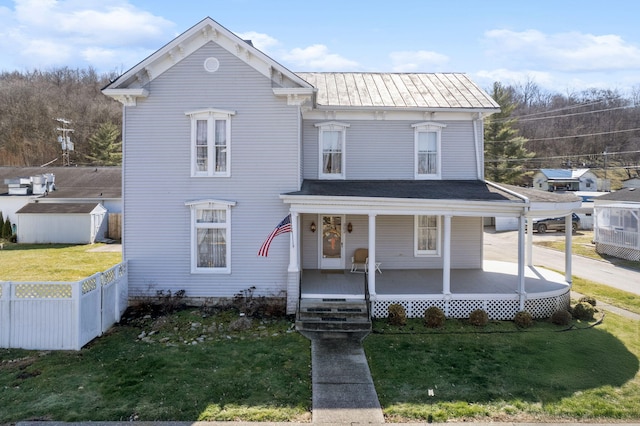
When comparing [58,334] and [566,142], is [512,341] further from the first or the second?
[566,142]

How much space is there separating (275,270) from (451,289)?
5.34m

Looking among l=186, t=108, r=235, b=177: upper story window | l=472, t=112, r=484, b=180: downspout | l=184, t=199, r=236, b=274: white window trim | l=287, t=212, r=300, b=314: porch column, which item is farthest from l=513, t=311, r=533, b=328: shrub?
l=186, t=108, r=235, b=177: upper story window

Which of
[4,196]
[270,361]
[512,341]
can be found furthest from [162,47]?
[4,196]

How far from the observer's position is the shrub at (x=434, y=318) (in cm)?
1089

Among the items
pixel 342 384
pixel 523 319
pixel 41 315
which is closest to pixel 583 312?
pixel 523 319

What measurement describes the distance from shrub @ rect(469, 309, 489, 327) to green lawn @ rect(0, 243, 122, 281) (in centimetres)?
1339

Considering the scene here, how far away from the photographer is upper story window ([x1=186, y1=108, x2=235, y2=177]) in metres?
12.2

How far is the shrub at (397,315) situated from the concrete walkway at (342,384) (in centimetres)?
143

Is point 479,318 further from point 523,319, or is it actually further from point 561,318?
point 561,318

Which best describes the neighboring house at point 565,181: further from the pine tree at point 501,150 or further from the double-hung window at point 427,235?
the double-hung window at point 427,235

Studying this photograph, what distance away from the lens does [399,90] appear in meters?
15.2

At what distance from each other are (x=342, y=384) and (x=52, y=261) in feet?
55.3

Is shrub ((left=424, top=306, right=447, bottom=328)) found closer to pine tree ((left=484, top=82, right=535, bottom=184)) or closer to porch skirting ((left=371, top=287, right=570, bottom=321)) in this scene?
porch skirting ((left=371, top=287, right=570, bottom=321))

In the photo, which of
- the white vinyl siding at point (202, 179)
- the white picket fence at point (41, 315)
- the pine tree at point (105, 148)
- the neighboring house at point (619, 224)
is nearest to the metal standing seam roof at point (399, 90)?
the white vinyl siding at point (202, 179)
